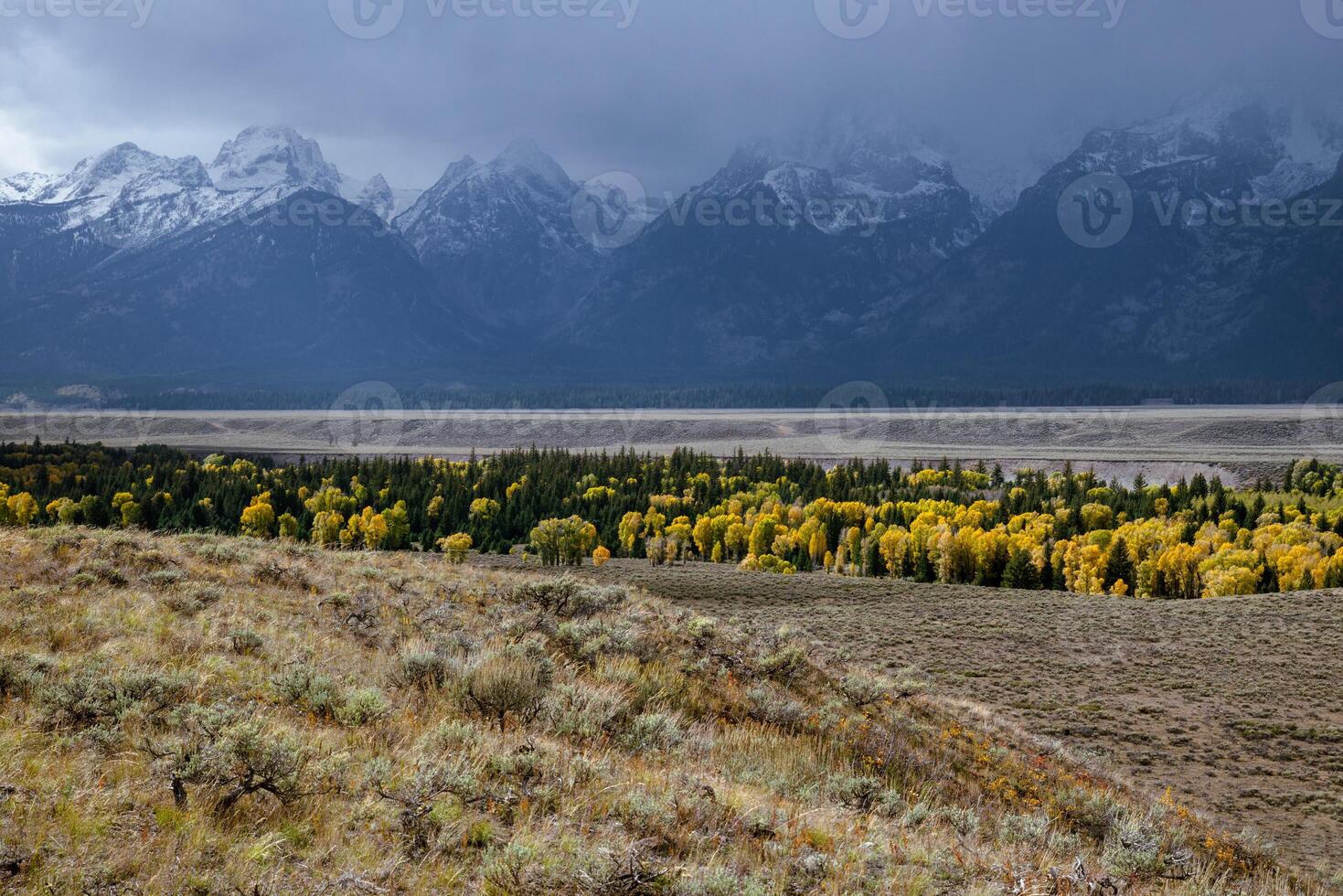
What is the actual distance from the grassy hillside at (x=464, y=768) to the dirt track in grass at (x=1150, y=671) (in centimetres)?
678

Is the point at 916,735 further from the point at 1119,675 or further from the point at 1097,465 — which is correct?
the point at 1097,465

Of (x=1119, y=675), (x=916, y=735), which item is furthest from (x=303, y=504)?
(x=916, y=735)

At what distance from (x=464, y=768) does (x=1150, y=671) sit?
33470 millimetres

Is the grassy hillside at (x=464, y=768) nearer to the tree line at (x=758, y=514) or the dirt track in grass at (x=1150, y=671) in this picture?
the dirt track in grass at (x=1150, y=671)

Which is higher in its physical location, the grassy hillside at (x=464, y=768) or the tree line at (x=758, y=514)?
the grassy hillside at (x=464, y=768)

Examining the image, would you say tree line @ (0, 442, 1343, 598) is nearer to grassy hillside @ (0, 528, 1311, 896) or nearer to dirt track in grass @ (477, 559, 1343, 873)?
dirt track in grass @ (477, 559, 1343, 873)

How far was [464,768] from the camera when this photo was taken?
755cm

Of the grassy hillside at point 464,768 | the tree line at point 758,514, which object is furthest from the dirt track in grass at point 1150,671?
the tree line at point 758,514

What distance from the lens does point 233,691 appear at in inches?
356

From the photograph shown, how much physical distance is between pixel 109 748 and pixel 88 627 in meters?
4.83

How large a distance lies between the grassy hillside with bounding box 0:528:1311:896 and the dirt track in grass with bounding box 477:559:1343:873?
22.3 ft

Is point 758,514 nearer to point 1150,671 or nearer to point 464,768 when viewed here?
point 1150,671

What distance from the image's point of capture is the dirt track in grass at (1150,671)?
21.6 m

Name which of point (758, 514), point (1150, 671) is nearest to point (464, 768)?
point (1150, 671)
